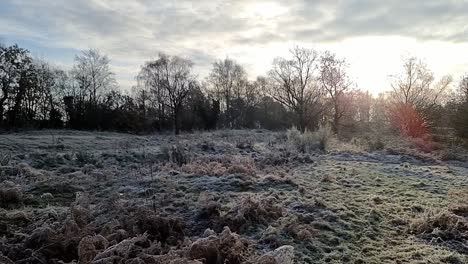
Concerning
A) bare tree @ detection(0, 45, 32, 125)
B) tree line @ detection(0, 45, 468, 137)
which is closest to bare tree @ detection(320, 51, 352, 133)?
tree line @ detection(0, 45, 468, 137)

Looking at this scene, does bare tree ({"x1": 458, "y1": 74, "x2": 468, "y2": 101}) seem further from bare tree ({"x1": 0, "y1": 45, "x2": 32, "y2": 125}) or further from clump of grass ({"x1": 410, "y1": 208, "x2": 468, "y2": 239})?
bare tree ({"x1": 0, "y1": 45, "x2": 32, "y2": 125})

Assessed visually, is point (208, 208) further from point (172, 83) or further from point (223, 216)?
point (172, 83)

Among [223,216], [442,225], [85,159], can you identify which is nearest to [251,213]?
[223,216]

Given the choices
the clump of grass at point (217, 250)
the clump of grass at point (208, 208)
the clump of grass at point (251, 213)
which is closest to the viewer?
the clump of grass at point (217, 250)

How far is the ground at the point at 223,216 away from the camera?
4.71 metres

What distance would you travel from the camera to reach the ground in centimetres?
471

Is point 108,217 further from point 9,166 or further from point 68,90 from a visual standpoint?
point 68,90

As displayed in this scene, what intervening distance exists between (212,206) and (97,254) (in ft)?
7.99

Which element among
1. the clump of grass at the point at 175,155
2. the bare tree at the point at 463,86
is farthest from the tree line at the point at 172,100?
the clump of grass at the point at 175,155

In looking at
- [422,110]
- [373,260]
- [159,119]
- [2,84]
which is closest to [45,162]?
[373,260]

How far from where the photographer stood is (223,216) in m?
6.15

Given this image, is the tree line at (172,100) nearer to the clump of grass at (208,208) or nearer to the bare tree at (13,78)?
the bare tree at (13,78)

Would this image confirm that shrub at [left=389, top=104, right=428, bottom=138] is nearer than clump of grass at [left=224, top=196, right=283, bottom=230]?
No

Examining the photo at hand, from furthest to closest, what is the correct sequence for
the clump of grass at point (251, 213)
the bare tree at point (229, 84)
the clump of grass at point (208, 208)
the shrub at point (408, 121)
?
the bare tree at point (229, 84) < the shrub at point (408, 121) < the clump of grass at point (208, 208) < the clump of grass at point (251, 213)
